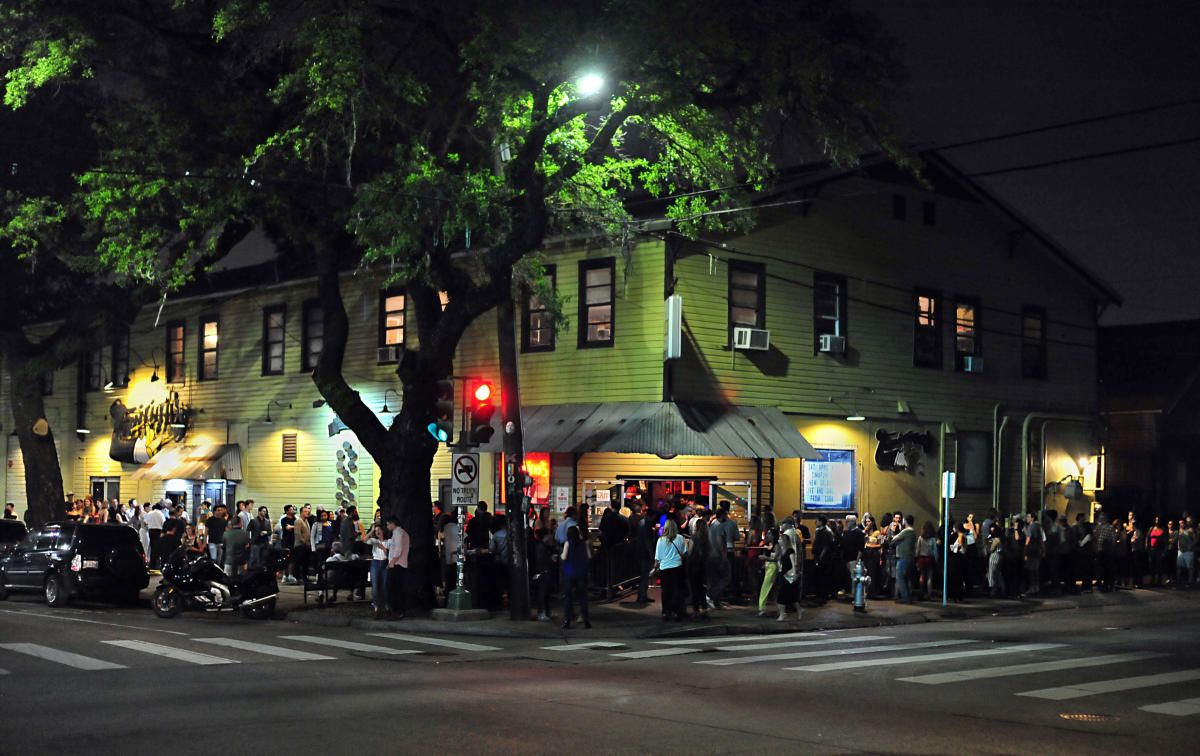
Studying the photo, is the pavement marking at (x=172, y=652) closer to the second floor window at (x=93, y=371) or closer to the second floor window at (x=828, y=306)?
the second floor window at (x=828, y=306)

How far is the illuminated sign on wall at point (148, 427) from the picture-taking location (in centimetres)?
4016

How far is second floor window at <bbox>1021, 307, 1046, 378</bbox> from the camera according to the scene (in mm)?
35469

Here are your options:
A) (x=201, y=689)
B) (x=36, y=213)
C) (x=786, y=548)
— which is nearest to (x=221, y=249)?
(x=36, y=213)

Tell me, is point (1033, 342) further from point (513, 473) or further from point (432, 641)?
point (432, 641)

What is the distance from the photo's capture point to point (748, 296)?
2909 centimetres

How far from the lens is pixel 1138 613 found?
25.5 meters

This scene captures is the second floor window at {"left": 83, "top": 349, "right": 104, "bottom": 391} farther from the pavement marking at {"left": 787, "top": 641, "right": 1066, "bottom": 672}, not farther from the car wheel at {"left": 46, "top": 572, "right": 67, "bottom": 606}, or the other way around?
the pavement marking at {"left": 787, "top": 641, "right": 1066, "bottom": 672}

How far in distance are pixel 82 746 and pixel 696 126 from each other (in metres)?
14.8

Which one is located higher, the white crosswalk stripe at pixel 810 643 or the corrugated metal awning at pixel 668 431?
the corrugated metal awning at pixel 668 431

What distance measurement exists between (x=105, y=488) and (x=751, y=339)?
25.8 meters

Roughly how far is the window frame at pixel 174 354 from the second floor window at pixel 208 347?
99 cm

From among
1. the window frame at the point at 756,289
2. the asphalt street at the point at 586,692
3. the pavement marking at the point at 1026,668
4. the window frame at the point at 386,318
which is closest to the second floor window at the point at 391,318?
the window frame at the point at 386,318

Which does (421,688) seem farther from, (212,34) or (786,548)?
(212,34)

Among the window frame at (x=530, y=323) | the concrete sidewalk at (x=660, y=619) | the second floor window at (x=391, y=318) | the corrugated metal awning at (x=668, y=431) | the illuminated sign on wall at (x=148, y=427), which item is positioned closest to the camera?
the concrete sidewalk at (x=660, y=619)
